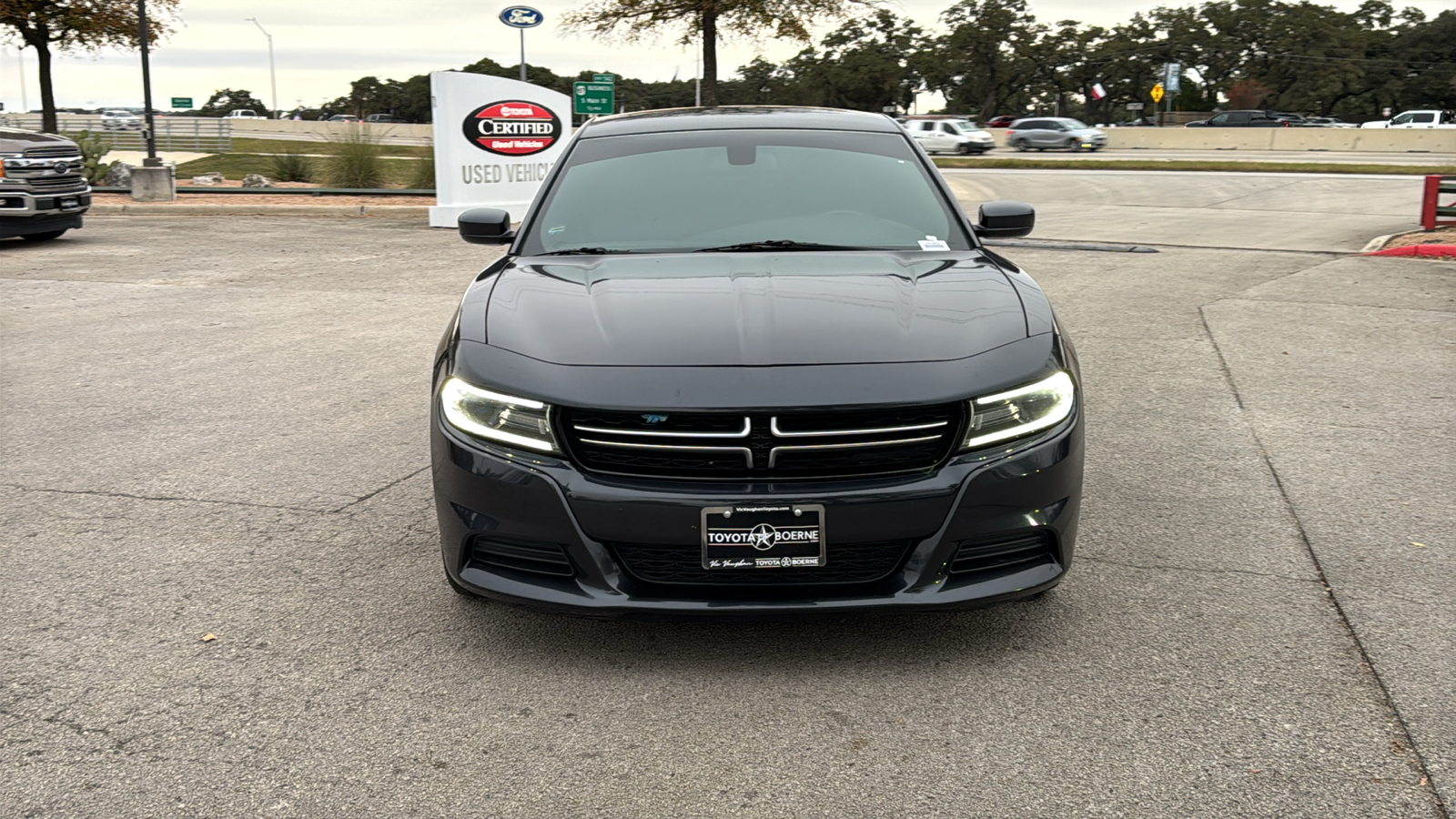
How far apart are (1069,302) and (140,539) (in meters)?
7.92

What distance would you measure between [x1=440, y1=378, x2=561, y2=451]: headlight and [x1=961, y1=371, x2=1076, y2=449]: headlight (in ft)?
3.66

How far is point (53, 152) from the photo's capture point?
15188 millimetres

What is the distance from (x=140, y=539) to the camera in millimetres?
4711

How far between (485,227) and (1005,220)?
6.82 ft

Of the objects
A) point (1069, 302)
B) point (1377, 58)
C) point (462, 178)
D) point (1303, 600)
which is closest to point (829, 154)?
point (1303, 600)

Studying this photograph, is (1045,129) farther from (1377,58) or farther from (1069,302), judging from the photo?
(1377,58)

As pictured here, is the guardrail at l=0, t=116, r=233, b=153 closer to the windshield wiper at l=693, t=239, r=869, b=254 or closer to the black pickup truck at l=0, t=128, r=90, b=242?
the black pickup truck at l=0, t=128, r=90, b=242

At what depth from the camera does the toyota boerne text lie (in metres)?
3.24

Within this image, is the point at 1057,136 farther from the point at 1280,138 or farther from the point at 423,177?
the point at 423,177

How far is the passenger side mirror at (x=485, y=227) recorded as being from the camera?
511 centimetres

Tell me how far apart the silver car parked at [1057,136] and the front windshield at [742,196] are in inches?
1778

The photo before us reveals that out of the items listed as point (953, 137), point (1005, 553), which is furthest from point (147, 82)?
point (953, 137)

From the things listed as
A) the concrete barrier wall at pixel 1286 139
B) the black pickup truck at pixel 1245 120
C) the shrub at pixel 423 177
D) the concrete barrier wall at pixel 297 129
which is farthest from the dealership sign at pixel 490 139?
the black pickup truck at pixel 1245 120

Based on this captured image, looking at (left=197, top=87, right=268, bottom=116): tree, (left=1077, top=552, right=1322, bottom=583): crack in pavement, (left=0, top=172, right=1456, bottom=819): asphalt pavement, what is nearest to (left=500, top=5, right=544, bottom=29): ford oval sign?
(left=0, top=172, right=1456, bottom=819): asphalt pavement
